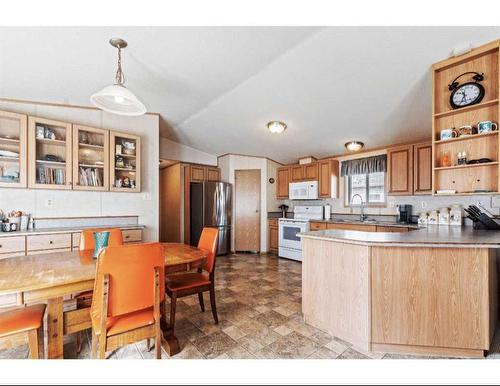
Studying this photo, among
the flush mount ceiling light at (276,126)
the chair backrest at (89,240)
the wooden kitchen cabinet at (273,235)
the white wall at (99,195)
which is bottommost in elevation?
the wooden kitchen cabinet at (273,235)

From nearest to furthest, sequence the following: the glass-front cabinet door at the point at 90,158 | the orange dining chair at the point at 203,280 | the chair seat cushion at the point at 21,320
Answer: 1. the chair seat cushion at the point at 21,320
2. the orange dining chair at the point at 203,280
3. the glass-front cabinet door at the point at 90,158

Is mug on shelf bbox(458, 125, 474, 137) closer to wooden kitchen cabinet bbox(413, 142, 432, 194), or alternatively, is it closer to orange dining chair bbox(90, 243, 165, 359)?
wooden kitchen cabinet bbox(413, 142, 432, 194)

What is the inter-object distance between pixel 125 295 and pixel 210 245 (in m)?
0.99

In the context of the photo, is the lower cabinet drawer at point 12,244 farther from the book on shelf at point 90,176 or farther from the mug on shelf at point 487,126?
the mug on shelf at point 487,126

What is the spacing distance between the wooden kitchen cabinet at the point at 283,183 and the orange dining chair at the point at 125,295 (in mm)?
4313

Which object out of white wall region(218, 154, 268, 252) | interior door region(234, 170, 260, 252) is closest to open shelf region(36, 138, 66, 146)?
white wall region(218, 154, 268, 252)

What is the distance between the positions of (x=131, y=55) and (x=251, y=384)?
110 inches

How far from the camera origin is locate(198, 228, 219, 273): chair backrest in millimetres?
2266

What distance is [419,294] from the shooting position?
181 cm

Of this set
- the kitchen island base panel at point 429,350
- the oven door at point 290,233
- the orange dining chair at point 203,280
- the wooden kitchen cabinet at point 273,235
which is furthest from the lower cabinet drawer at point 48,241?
the wooden kitchen cabinet at point 273,235

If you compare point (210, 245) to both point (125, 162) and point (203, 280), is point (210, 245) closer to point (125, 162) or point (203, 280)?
point (203, 280)

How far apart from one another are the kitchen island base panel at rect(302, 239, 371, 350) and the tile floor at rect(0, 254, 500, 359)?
106mm

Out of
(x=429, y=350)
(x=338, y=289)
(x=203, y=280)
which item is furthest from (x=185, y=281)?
(x=429, y=350)

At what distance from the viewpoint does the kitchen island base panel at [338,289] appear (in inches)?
74.2
